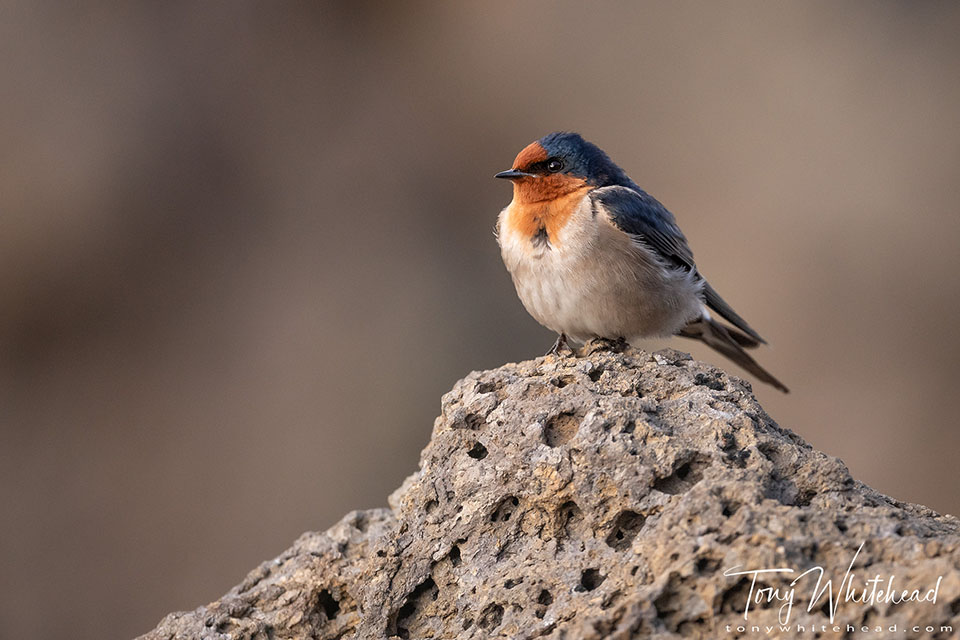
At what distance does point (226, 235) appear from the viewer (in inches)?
494

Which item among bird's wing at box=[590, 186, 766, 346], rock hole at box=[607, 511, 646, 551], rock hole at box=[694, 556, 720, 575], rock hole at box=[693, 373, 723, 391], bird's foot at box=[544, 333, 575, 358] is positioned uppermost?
bird's wing at box=[590, 186, 766, 346]

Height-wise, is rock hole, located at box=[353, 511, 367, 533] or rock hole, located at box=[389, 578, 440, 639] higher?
rock hole, located at box=[353, 511, 367, 533]

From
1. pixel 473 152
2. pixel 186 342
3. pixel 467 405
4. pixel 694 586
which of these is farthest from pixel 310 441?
pixel 694 586

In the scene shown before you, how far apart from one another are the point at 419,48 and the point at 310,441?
18.9 feet

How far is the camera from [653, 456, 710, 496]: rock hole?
3.24 metres

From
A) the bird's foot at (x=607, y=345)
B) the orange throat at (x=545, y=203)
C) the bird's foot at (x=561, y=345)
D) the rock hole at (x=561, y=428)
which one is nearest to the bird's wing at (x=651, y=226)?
the orange throat at (x=545, y=203)

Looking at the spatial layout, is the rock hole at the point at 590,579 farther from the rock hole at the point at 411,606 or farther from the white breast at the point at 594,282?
the white breast at the point at 594,282

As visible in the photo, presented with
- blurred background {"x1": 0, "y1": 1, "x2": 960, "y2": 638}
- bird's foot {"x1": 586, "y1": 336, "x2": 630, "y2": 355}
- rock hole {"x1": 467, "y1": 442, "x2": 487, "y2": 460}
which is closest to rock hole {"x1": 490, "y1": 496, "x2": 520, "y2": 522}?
rock hole {"x1": 467, "y1": 442, "x2": 487, "y2": 460}

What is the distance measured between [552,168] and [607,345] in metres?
1.07

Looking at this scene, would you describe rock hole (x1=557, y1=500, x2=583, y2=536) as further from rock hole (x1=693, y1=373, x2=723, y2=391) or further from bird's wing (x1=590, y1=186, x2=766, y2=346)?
bird's wing (x1=590, y1=186, x2=766, y2=346)

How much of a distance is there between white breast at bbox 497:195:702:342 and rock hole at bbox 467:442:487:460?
5.26 ft

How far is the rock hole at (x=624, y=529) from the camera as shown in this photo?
10.5ft
